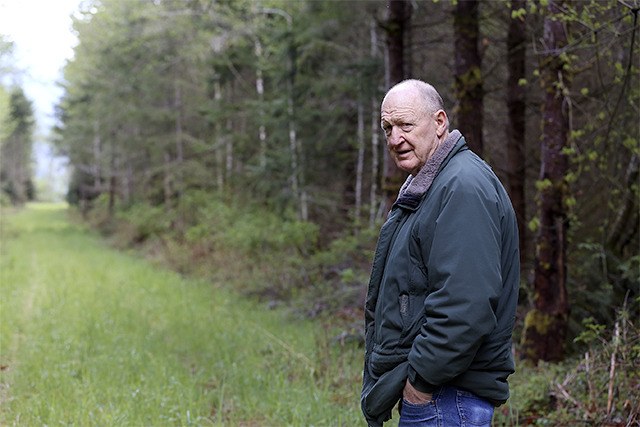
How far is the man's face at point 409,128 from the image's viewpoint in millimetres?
2834

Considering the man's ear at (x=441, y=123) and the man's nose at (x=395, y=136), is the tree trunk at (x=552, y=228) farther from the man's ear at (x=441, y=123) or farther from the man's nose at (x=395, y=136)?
the man's nose at (x=395, y=136)

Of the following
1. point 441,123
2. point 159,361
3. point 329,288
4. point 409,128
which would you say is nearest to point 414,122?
point 409,128

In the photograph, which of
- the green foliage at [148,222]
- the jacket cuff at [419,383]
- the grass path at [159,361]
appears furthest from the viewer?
the green foliage at [148,222]

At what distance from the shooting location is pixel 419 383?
2.69 meters

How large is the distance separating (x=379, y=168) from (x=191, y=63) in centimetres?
1010

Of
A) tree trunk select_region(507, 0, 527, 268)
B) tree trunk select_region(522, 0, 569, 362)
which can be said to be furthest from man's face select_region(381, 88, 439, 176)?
tree trunk select_region(507, 0, 527, 268)

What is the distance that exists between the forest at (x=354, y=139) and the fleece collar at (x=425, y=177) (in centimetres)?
265

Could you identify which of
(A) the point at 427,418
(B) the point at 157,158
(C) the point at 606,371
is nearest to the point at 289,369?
(C) the point at 606,371

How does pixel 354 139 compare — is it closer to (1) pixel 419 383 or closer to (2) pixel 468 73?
(2) pixel 468 73

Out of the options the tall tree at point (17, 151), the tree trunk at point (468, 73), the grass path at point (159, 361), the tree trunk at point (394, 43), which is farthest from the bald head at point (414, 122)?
the tall tree at point (17, 151)

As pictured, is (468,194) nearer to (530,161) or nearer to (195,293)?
(530,161)

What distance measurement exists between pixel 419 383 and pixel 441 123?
3.65ft

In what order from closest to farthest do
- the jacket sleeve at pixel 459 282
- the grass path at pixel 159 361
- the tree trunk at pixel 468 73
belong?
the jacket sleeve at pixel 459 282
the grass path at pixel 159 361
the tree trunk at pixel 468 73

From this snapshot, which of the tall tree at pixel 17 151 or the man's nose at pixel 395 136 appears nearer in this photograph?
the man's nose at pixel 395 136
